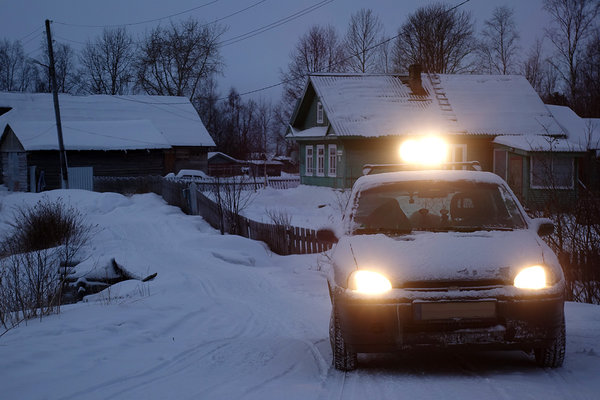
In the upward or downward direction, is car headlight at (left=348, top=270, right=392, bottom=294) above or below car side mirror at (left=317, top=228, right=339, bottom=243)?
below

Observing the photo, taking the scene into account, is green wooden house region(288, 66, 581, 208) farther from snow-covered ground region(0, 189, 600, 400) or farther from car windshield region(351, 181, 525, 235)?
car windshield region(351, 181, 525, 235)

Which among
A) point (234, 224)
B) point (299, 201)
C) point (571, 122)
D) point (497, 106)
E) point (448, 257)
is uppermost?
point (497, 106)

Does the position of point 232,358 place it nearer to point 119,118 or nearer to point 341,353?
point 341,353

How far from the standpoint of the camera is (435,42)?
5491 cm

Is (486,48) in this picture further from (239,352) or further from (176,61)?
(239,352)

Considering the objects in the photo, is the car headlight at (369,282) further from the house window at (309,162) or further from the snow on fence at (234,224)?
the house window at (309,162)

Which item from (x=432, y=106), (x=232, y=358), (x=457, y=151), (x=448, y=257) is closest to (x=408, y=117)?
(x=432, y=106)

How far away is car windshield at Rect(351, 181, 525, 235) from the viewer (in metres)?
5.69

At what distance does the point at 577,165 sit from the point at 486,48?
3325 centimetres

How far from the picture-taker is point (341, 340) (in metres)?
4.94

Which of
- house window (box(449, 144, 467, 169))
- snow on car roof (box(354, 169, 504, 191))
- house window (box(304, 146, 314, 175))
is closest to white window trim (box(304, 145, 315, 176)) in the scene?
house window (box(304, 146, 314, 175))

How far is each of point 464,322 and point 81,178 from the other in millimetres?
35926

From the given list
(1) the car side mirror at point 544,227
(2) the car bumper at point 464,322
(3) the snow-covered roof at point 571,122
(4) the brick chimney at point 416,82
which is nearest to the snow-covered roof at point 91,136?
(4) the brick chimney at point 416,82

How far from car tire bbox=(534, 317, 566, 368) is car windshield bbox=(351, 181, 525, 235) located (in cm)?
114
